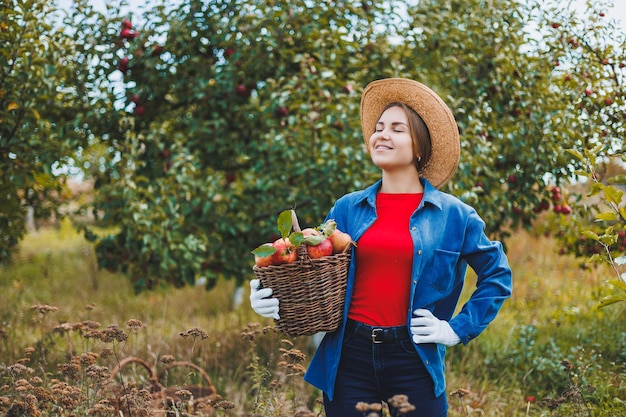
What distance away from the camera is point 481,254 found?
7.36 feet

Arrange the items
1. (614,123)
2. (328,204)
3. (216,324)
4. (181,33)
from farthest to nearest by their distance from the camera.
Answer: (216,324)
(181,33)
(328,204)
(614,123)

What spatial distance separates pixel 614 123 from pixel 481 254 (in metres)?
2.21

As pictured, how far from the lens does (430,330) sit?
2078 millimetres

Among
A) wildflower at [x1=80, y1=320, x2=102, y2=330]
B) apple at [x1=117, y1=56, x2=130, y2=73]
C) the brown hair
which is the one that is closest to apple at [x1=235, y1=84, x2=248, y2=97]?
apple at [x1=117, y1=56, x2=130, y2=73]

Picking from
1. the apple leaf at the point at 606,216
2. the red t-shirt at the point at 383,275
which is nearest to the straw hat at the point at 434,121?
the red t-shirt at the point at 383,275

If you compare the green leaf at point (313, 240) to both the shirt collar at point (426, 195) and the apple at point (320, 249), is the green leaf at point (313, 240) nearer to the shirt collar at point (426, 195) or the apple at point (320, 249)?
the apple at point (320, 249)

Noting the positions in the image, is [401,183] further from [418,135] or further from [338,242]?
[338,242]

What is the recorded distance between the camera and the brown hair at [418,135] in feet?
7.74

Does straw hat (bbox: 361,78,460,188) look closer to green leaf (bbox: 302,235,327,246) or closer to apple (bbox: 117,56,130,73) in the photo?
green leaf (bbox: 302,235,327,246)

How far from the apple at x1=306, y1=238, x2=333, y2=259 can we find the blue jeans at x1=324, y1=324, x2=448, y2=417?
11.6 inches

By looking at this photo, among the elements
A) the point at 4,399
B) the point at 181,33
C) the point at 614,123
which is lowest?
the point at 4,399

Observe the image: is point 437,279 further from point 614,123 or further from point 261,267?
point 614,123

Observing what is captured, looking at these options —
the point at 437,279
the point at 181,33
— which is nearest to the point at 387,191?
the point at 437,279

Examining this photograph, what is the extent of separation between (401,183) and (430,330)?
55 cm
